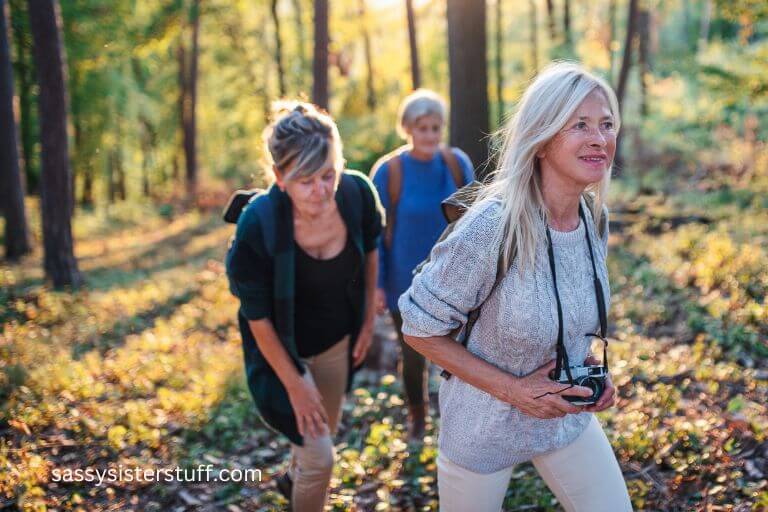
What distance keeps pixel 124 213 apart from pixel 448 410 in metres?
26.3

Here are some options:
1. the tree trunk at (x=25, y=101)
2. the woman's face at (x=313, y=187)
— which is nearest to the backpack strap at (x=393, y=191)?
the woman's face at (x=313, y=187)

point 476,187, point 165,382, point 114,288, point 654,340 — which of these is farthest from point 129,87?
point 476,187

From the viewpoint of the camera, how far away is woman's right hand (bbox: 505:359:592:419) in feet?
7.27

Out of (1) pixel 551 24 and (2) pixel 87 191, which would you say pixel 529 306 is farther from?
(2) pixel 87 191

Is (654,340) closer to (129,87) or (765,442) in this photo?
(765,442)

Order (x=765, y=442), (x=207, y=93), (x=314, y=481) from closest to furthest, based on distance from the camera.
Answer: (x=314, y=481)
(x=765, y=442)
(x=207, y=93)

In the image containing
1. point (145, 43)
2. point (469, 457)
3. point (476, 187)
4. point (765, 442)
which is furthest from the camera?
point (145, 43)

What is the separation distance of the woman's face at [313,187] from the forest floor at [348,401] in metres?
2.05

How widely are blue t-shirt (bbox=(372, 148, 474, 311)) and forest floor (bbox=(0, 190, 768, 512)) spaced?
3.61 ft

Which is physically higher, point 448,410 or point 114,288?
point 448,410

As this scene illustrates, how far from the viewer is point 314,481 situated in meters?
3.28

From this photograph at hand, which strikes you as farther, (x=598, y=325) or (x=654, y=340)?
(x=654, y=340)

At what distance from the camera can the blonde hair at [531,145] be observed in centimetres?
222

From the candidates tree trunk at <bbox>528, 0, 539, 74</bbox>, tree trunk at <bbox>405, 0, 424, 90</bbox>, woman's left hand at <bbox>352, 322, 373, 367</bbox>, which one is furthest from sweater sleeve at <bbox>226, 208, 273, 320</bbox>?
tree trunk at <bbox>528, 0, 539, 74</bbox>
